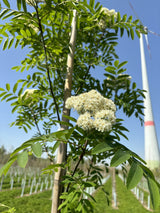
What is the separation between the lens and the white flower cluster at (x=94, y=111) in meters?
1.09

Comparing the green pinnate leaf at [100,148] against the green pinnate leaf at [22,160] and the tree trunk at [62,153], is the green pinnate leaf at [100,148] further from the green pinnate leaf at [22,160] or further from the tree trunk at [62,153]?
the tree trunk at [62,153]

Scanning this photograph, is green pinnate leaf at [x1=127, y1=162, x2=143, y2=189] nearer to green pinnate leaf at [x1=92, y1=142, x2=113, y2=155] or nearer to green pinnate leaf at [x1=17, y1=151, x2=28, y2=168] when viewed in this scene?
green pinnate leaf at [x1=92, y1=142, x2=113, y2=155]

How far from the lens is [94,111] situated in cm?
121

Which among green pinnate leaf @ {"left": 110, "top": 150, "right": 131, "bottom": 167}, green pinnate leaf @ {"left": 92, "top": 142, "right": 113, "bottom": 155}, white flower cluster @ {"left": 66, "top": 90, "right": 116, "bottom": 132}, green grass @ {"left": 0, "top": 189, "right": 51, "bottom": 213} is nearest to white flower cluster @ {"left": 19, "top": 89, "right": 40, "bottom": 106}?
white flower cluster @ {"left": 66, "top": 90, "right": 116, "bottom": 132}

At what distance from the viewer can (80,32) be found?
6.72 ft

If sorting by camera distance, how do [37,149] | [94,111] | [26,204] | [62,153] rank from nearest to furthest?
1. [37,149]
2. [94,111]
3. [62,153]
4. [26,204]

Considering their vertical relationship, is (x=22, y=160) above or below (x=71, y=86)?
below

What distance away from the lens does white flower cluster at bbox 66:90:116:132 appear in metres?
1.09

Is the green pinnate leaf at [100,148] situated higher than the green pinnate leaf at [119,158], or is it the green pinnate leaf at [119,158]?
the green pinnate leaf at [100,148]

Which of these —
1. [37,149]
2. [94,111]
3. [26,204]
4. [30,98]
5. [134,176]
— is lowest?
[26,204]

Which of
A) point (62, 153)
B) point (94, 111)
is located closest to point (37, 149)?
point (94, 111)

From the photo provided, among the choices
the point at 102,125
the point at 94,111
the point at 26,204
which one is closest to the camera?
the point at 102,125

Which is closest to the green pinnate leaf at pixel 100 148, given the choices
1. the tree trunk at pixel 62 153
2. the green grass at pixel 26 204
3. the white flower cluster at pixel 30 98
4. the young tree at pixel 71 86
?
the young tree at pixel 71 86

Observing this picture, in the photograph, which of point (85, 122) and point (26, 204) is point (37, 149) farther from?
point (26, 204)
